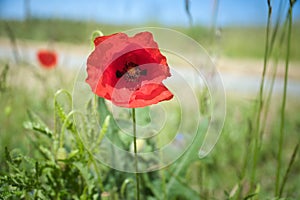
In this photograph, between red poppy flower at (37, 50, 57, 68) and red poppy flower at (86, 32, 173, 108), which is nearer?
A: red poppy flower at (86, 32, 173, 108)

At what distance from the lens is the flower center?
0.63 metres

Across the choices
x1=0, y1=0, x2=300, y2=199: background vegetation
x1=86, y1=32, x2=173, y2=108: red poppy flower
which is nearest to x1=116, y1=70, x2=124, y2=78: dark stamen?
x1=86, y1=32, x2=173, y2=108: red poppy flower

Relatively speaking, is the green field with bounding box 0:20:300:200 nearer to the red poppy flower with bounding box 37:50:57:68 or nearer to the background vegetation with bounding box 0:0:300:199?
the background vegetation with bounding box 0:0:300:199

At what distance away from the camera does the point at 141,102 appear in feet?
1.86

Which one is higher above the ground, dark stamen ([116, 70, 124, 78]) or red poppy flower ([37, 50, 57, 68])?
dark stamen ([116, 70, 124, 78])

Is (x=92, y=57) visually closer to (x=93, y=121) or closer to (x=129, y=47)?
Answer: (x=129, y=47)

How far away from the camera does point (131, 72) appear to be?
642 mm

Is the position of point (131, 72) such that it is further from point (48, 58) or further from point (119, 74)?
point (48, 58)

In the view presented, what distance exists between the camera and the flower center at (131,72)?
63 cm

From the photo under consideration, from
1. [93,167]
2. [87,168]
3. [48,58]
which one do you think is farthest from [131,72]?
[48,58]

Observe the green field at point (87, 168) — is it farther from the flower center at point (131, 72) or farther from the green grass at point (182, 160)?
the flower center at point (131, 72)

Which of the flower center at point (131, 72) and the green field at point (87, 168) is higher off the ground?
the flower center at point (131, 72)

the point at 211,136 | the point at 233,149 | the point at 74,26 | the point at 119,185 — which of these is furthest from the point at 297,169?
the point at 74,26

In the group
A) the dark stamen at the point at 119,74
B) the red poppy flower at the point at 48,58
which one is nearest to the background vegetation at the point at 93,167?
the dark stamen at the point at 119,74
